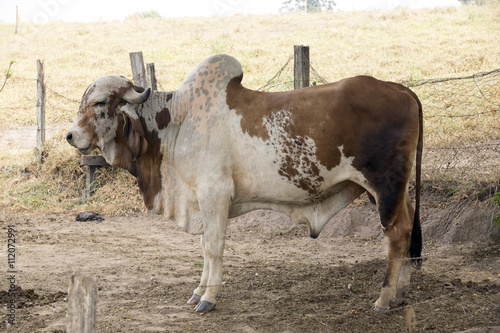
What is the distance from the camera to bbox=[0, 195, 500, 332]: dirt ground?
3.71 m

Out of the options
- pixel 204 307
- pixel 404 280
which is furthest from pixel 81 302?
pixel 404 280

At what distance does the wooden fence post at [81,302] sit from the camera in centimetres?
220

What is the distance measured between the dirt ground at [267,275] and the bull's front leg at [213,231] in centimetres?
13

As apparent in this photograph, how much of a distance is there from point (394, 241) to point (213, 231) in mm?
1312

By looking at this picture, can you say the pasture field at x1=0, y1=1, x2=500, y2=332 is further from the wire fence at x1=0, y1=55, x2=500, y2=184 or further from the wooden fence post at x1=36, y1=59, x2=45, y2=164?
the wooden fence post at x1=36, y1=59, x2=45, y2=164

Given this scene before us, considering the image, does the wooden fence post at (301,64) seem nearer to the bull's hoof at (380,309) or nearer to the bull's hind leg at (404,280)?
the bull's hind leg at (404,280)

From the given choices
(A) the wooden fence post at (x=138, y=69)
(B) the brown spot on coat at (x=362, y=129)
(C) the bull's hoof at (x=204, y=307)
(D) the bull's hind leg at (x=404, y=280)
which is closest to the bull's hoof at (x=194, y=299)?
(C) the bull's hoof at (x=204, y=307)

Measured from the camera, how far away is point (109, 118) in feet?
13.9

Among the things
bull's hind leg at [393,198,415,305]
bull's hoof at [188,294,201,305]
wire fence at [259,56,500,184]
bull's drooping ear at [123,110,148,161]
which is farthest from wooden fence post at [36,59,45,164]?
bull's hind leg at [393,198,415,305]

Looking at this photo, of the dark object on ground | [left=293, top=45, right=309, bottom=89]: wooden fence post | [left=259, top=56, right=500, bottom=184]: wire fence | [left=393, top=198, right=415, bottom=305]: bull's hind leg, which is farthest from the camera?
the dark object on ground

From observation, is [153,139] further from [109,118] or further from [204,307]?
[204,307]

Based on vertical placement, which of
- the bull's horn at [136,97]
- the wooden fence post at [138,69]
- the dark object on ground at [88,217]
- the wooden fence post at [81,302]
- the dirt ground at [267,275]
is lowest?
the dark object on ground at [88,217]

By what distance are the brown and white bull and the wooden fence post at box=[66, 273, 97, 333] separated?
1.85 meters

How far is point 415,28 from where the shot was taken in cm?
2006
